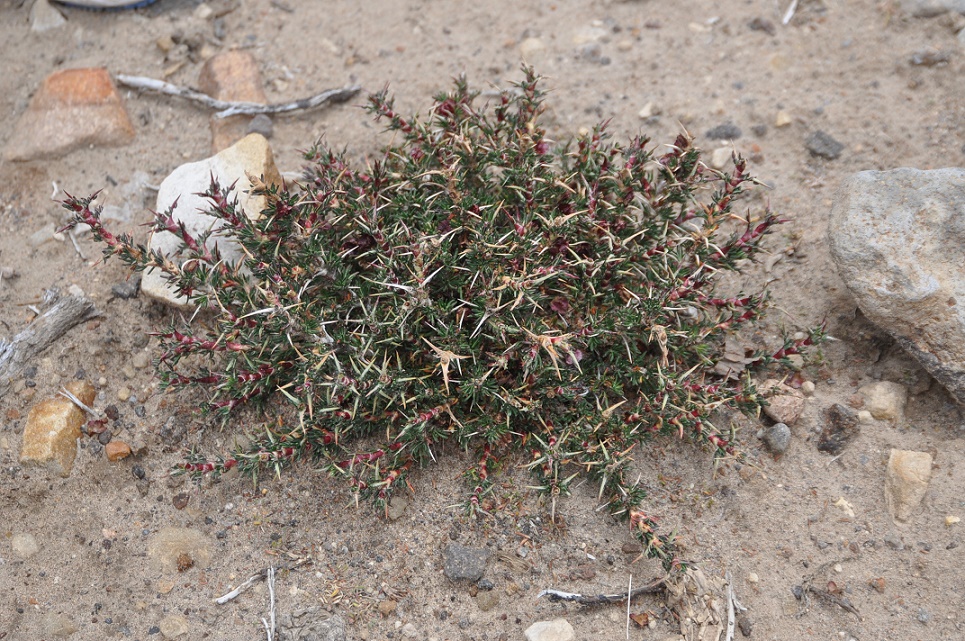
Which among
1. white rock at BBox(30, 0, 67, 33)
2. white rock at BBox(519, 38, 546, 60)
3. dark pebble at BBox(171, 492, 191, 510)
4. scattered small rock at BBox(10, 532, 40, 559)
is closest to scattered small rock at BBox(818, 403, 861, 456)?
dark pebble at BBox(171, 492, 191, 510)

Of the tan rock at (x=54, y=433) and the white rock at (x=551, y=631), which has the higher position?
the tan rock at (x=54, y=433)

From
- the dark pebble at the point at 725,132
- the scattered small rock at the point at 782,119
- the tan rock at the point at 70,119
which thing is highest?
the scattered small rock at the point at 782,119

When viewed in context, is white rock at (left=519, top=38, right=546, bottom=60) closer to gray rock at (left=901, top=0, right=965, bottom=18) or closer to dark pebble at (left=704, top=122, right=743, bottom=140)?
dark pebble at (left=704, top=122, right=743, bottom=140)

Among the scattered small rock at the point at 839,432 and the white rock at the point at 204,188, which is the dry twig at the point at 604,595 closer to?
the scattered small rock at the point at 839,432

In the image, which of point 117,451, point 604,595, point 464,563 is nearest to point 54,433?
point 117,451

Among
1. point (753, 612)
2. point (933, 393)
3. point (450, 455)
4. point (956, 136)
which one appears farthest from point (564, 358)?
point (956, 136)

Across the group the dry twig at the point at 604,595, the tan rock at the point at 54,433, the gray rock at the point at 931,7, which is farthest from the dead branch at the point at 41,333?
the gray rock at the point at 931,7
